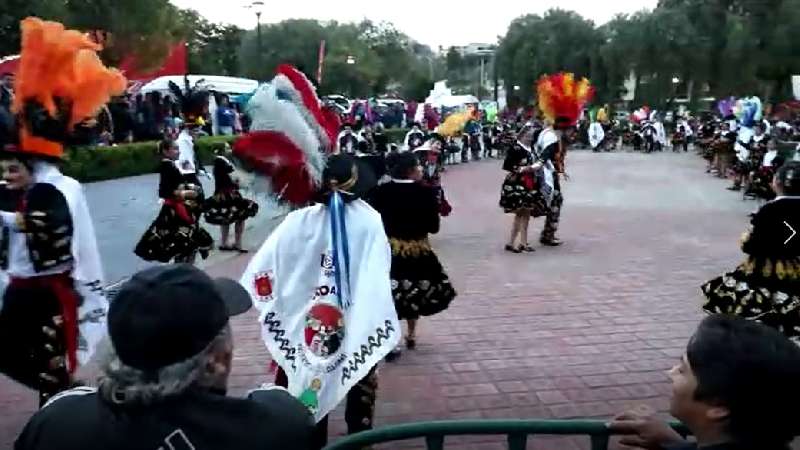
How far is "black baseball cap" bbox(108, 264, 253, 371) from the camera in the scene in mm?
1786

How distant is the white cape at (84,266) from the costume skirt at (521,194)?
6945 mm

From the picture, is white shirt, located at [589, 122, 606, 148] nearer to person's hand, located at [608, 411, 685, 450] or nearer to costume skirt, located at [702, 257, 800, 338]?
costume skirt, located at [702, 257, 800, 338]

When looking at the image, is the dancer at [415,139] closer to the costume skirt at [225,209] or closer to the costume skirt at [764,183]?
the costume skirt at [225,209]

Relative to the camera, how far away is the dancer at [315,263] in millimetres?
4504

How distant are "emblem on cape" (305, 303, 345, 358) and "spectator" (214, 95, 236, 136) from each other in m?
22.7

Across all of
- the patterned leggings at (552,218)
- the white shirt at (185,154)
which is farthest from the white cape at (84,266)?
the patterned leggings at (552,218)

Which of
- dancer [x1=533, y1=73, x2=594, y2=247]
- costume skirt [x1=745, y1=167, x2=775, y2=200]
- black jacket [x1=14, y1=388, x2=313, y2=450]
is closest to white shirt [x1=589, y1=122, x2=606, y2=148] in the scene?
costume skirt [x1=745, y1=167, x2=775, y2=200]

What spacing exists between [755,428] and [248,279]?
3105 millimetres

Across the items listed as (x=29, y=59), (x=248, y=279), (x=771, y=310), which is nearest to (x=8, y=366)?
(x=248, y=279)

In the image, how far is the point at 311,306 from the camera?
460cm

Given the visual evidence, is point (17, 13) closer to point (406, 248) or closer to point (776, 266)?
point (406, 248)

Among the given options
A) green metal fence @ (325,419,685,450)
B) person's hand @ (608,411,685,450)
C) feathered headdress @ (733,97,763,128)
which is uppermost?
person's hand @ (608,411,685,450)

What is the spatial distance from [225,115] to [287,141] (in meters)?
23.5

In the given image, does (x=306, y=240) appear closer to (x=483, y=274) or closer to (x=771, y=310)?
(x=771, y=310)
